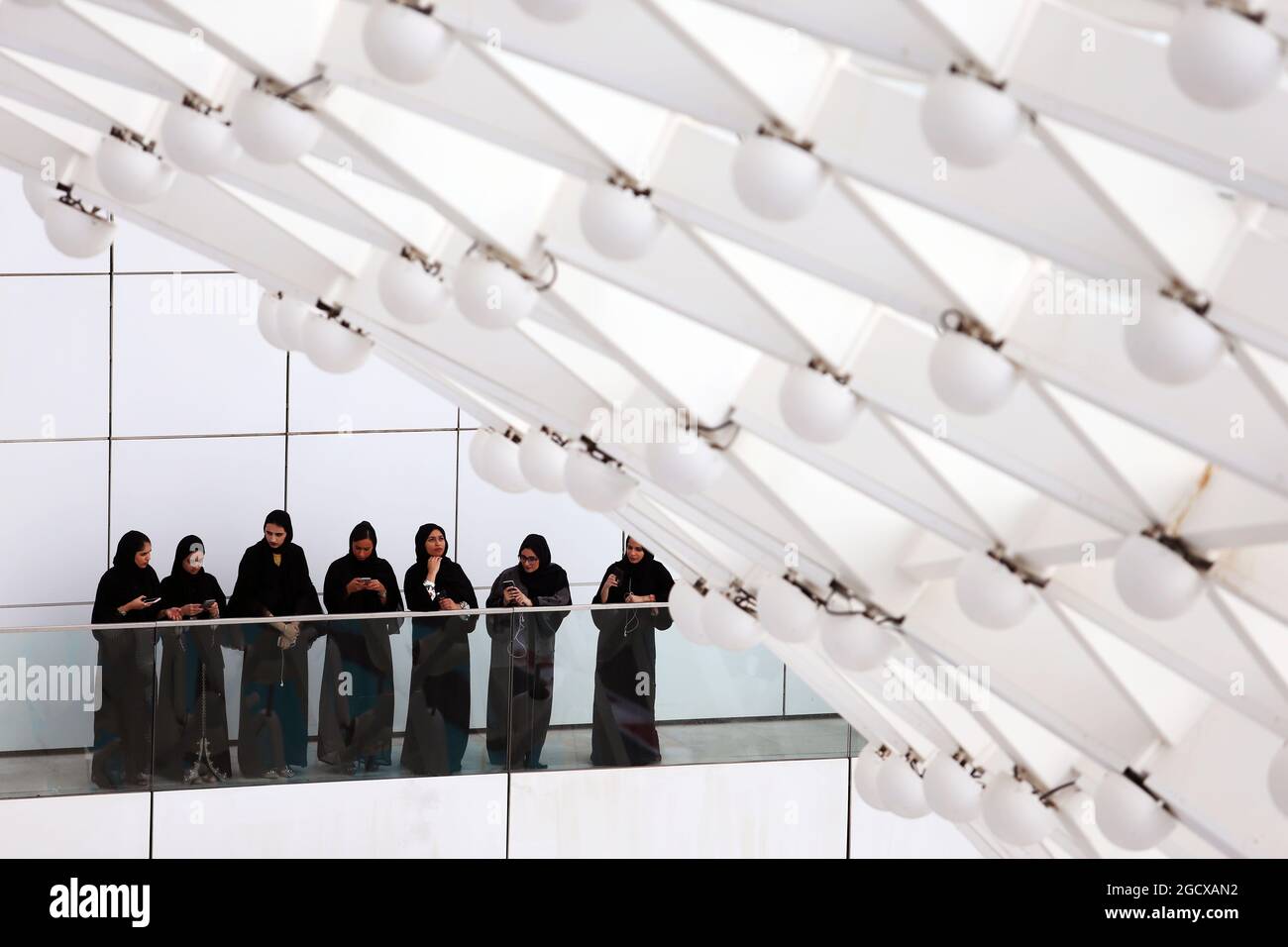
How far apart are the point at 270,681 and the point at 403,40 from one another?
986 cm

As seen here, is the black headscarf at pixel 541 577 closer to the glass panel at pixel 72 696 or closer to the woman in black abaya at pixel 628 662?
the woman in black abaya at pixel 628 662

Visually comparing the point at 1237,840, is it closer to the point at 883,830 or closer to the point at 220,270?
the point at 883,830

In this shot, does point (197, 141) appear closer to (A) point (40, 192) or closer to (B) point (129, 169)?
(B) point (129, 169)

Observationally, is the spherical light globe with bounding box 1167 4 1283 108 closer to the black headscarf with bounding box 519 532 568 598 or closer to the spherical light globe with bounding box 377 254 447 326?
the spherical light globe with bounding box 377 254 447 326

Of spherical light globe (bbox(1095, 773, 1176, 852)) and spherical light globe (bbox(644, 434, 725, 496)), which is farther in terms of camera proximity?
spherical light globe (bbox(1095, 773, 1176, 852))

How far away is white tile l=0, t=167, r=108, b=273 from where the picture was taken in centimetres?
1900

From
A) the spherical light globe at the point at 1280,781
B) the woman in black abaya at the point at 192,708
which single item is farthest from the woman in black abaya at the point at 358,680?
the spherical light globe at the point at 1280,781

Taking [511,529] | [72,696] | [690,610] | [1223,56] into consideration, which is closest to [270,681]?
[72,696]

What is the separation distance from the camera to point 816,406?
23.2 ft

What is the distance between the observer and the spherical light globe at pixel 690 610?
35.3 feet

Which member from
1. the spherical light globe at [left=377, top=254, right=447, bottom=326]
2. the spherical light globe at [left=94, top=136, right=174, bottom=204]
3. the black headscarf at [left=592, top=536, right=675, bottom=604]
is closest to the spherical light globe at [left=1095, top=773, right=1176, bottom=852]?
the spherical light globe at [left=377, top=254, right=447, bottom=326]

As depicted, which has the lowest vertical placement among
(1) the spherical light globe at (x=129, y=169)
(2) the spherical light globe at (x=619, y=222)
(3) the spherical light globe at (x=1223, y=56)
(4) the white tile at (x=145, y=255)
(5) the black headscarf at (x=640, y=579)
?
(5) the black headscarf at (x=640, y=579)

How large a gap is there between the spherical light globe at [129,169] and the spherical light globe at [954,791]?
6.01 metres

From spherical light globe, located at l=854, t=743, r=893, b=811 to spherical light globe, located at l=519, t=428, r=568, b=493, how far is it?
3927 millimetres
